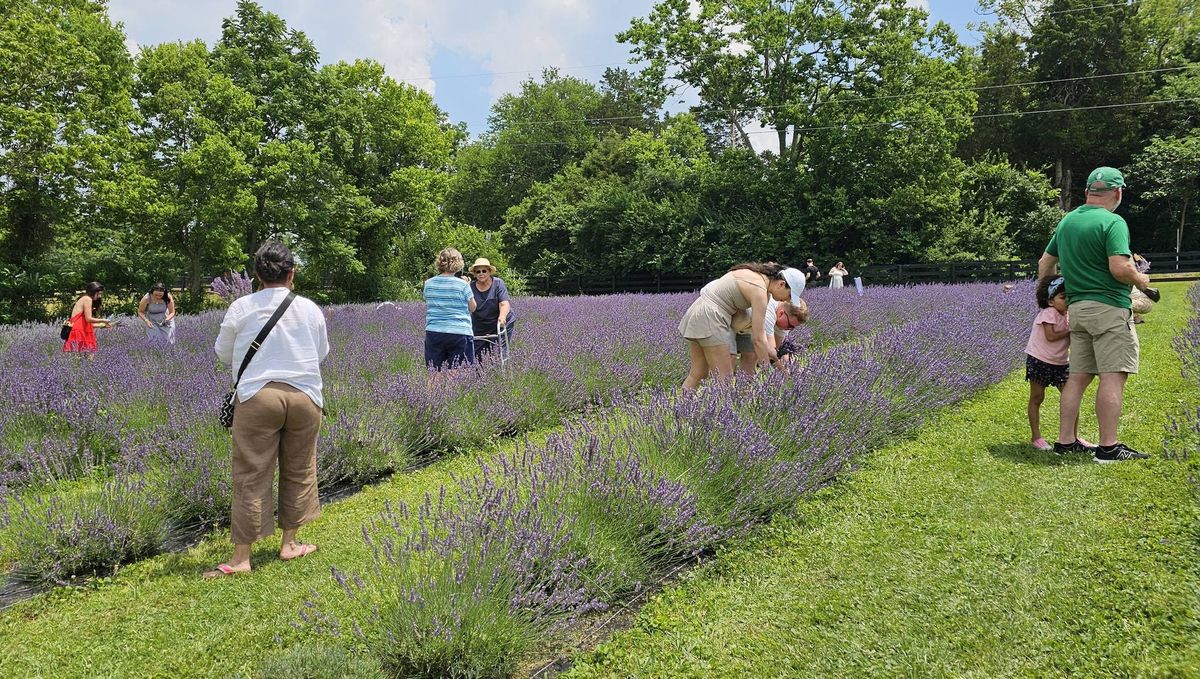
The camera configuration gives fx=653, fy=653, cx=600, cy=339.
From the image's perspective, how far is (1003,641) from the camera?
7.11 ft

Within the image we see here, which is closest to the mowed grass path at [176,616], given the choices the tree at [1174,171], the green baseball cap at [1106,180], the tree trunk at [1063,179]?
the green baseball cap at [1106,180]

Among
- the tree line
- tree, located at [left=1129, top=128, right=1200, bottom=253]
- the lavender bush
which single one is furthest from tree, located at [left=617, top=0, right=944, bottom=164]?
the lavender bush

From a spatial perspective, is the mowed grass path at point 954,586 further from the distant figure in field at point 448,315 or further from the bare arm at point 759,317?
the distant figure in field at point 448,315

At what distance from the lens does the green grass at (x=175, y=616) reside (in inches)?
92.8

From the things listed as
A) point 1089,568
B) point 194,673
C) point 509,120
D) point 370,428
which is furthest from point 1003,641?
point 509,120

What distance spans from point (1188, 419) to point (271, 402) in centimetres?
555

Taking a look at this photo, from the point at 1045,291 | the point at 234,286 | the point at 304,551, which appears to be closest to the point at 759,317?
the point at 1045,291

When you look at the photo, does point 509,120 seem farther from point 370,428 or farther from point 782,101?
point 370,428

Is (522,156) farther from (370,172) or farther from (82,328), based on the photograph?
(82,328)

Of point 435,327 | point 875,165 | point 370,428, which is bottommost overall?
point 370,428

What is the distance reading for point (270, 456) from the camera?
10.0 feet

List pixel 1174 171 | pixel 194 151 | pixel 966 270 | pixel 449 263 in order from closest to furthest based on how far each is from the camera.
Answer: pixel 449 263, pixel 194 151, pixel 966 270, pixel 1174 171

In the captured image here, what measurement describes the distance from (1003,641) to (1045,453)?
8.41 feet

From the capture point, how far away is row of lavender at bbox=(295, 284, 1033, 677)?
6.93 ft
